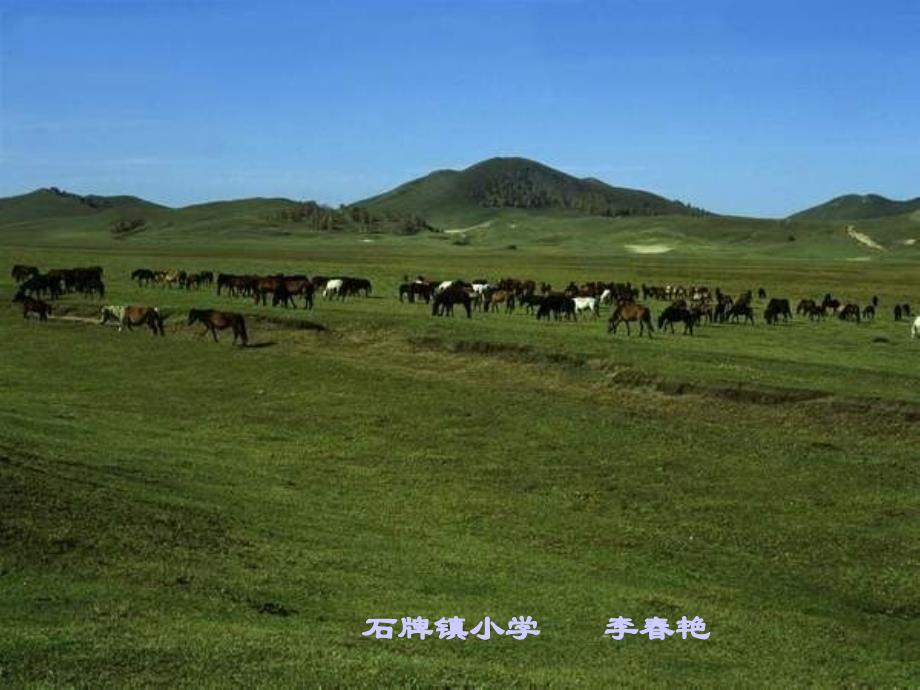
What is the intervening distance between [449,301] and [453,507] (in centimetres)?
3037

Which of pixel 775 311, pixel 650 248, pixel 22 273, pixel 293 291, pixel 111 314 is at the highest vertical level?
pixel 650 248

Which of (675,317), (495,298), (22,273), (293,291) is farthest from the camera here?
(22,273)

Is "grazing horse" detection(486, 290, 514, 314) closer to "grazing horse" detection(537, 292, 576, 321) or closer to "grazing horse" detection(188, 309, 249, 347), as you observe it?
"grazing horse" detection(537, 292, 576, 321)

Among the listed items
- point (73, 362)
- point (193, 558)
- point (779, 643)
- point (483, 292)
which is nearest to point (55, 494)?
point (193, 558)

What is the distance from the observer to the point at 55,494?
46.6 feet

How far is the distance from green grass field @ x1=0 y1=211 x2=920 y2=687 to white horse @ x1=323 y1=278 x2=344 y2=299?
18.5 m

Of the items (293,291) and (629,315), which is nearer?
(629,315)

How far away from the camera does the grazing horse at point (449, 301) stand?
47.3m

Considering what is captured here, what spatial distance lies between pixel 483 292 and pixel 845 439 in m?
31.4

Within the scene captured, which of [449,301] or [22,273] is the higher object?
[22,273]

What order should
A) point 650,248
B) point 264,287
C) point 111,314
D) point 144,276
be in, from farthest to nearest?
point 650,248 < point 144,276 < point 264,287 < point 111,314

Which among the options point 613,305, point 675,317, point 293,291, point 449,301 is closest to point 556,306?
point 449,301

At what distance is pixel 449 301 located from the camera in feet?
159

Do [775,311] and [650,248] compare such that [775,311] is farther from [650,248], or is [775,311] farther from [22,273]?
[650,248]
